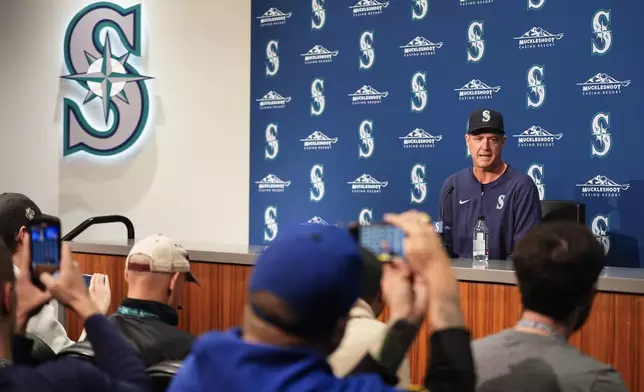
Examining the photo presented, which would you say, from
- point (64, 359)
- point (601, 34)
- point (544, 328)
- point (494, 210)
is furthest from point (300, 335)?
point (601, 34)

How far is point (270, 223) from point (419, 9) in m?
2.00

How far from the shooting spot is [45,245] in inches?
75.3

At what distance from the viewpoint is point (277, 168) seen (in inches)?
247

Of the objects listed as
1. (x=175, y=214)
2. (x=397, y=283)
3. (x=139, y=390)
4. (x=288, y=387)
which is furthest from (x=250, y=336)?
(x=175, y=214)

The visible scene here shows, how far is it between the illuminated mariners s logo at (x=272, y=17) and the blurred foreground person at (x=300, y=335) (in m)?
5.25

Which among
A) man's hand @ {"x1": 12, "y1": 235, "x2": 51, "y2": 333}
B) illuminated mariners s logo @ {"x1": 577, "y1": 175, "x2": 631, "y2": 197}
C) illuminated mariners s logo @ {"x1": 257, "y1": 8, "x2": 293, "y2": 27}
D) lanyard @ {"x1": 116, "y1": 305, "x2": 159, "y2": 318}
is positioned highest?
illuminated mariners s logo @ {"x1": 257, "y1": 8, "x2": 293, "y2": 27}

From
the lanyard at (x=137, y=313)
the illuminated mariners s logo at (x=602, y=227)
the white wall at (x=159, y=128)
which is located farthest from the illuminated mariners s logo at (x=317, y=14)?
the lanyard at (x=137, y=313)

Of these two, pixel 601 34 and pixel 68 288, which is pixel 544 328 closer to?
pixel 68 288

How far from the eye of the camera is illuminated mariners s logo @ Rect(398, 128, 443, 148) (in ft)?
18.3

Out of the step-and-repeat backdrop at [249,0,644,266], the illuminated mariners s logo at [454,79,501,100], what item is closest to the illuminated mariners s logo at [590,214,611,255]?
the step-and-repeat backdrop at [249,0,644,266]

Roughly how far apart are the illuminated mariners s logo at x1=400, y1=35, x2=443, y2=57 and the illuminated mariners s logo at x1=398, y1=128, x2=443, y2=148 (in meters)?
0.54

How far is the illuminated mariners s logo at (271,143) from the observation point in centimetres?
629

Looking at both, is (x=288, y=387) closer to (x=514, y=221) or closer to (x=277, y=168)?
(x=514, y=221)

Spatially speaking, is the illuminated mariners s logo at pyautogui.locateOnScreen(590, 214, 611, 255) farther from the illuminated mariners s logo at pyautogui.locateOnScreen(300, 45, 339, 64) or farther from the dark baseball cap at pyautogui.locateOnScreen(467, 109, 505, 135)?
the illuminated mariners s logo at pyautogui.locateOnScreen(300, 45, 339, 64)
